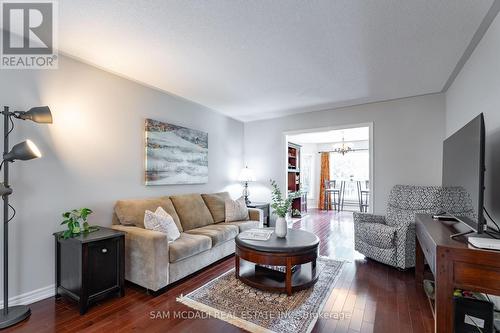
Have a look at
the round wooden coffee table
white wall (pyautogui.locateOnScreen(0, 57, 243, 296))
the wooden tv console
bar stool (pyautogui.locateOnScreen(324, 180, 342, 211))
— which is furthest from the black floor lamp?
bar stool (pyautogui.locateOnScreen(324, 180, 342, 211))

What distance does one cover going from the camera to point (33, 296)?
227 cm

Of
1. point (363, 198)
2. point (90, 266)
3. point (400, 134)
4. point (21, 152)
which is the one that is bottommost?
point (363, 198)

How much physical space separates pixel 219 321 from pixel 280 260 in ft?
2.47

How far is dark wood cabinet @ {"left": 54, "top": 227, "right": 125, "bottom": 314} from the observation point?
83.7 inches

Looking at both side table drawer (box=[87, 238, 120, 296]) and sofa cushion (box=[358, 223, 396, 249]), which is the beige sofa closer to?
side table drawer (box=[87, 238, 120, 296])

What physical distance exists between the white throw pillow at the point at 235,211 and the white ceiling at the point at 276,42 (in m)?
1.85

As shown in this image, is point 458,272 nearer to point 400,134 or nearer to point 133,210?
point 400,134

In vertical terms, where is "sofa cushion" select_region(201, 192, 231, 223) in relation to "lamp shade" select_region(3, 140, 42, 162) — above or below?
below

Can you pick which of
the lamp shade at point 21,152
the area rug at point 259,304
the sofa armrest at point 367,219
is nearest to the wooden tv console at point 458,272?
the area rug at point 259,304

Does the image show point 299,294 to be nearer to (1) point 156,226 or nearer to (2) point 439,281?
(2) point 439,281

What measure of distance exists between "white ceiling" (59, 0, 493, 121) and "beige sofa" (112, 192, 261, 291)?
1722mm

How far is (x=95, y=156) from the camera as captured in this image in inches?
110

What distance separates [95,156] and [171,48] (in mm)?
1539

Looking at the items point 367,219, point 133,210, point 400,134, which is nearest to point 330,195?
point 400,134
